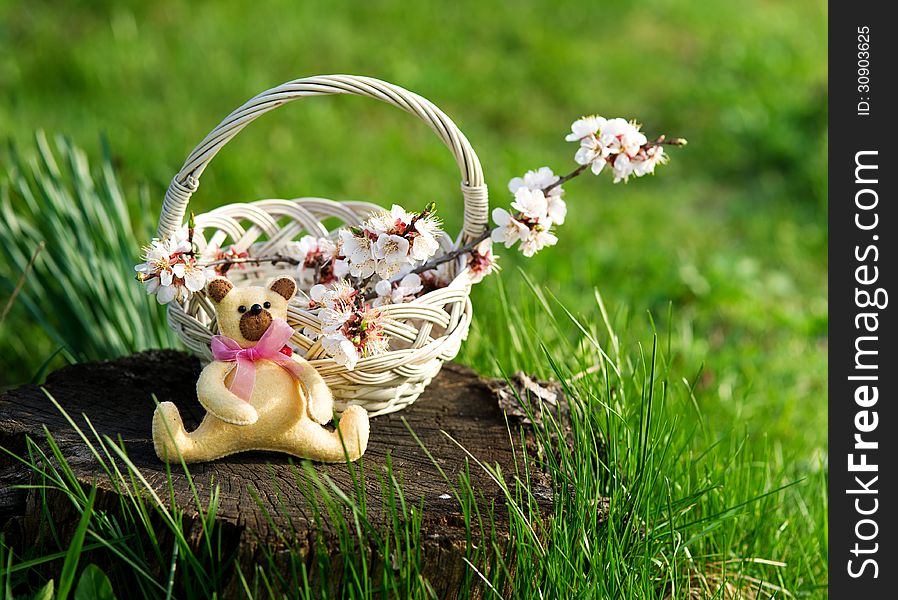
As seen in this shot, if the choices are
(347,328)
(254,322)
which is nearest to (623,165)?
(347,328)

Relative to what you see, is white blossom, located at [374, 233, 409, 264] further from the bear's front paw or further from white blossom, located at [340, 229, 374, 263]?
the bear's front paw

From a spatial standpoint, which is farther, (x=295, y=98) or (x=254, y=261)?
(x=254, y=261)

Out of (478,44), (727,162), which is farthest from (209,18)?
(727,162)

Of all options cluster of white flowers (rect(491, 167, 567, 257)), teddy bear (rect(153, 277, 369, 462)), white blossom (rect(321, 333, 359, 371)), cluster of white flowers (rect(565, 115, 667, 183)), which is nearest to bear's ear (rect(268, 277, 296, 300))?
teddy bear (rect(153, 277, 369, 462))

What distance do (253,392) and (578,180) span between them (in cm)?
318

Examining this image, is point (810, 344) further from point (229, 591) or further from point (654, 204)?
point (229, 591)

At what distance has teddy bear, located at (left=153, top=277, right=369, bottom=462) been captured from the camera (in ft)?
5.12

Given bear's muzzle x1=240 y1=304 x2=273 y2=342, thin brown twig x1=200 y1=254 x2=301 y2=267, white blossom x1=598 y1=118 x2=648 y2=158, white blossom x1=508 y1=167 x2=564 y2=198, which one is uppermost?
white blossom x1=598 y1=118 x2=648 y2=158

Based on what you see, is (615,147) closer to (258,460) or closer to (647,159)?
(647,159)

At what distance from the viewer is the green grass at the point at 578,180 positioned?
223cm

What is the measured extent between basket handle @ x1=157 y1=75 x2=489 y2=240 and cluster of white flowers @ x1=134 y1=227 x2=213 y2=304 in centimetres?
10

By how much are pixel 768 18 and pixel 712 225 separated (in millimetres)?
2079

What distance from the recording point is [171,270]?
162cm

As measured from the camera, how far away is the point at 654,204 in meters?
4.35
